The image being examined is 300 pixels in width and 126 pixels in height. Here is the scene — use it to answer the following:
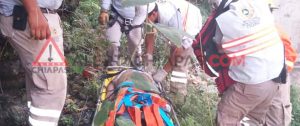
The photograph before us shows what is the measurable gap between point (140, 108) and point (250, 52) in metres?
0.98

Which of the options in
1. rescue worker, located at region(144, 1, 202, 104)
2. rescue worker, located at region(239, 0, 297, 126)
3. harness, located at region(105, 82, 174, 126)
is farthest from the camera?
rescue worker, located at region(144, 1, 202, 104)

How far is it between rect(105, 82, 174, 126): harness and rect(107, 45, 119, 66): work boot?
1.85 metres

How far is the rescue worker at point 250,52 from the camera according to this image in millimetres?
2904

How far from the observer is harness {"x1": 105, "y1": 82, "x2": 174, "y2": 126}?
7.75ft

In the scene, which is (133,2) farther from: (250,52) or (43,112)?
(250,52)

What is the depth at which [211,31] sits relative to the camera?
10.5ft

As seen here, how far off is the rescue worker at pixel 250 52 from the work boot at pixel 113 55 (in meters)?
1.75

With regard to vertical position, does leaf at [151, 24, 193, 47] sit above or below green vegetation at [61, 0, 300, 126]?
above

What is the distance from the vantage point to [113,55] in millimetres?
4582

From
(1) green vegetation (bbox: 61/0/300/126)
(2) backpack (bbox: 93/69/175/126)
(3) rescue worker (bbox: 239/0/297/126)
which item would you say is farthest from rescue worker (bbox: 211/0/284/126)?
(1) green vegetation (bbox: 61/0/300/126)

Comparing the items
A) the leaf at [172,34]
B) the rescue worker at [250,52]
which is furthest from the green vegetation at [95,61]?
the leaf at [172,34]

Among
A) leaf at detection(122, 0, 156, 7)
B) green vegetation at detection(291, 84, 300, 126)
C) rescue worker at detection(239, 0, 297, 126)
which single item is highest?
leaf at detection(122, 0, 156, 7)

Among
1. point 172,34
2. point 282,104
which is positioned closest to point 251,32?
point 282,104

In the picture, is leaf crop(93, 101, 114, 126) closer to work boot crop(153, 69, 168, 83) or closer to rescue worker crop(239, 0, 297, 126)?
rescue worker crop(239, 0, 297, 126)
